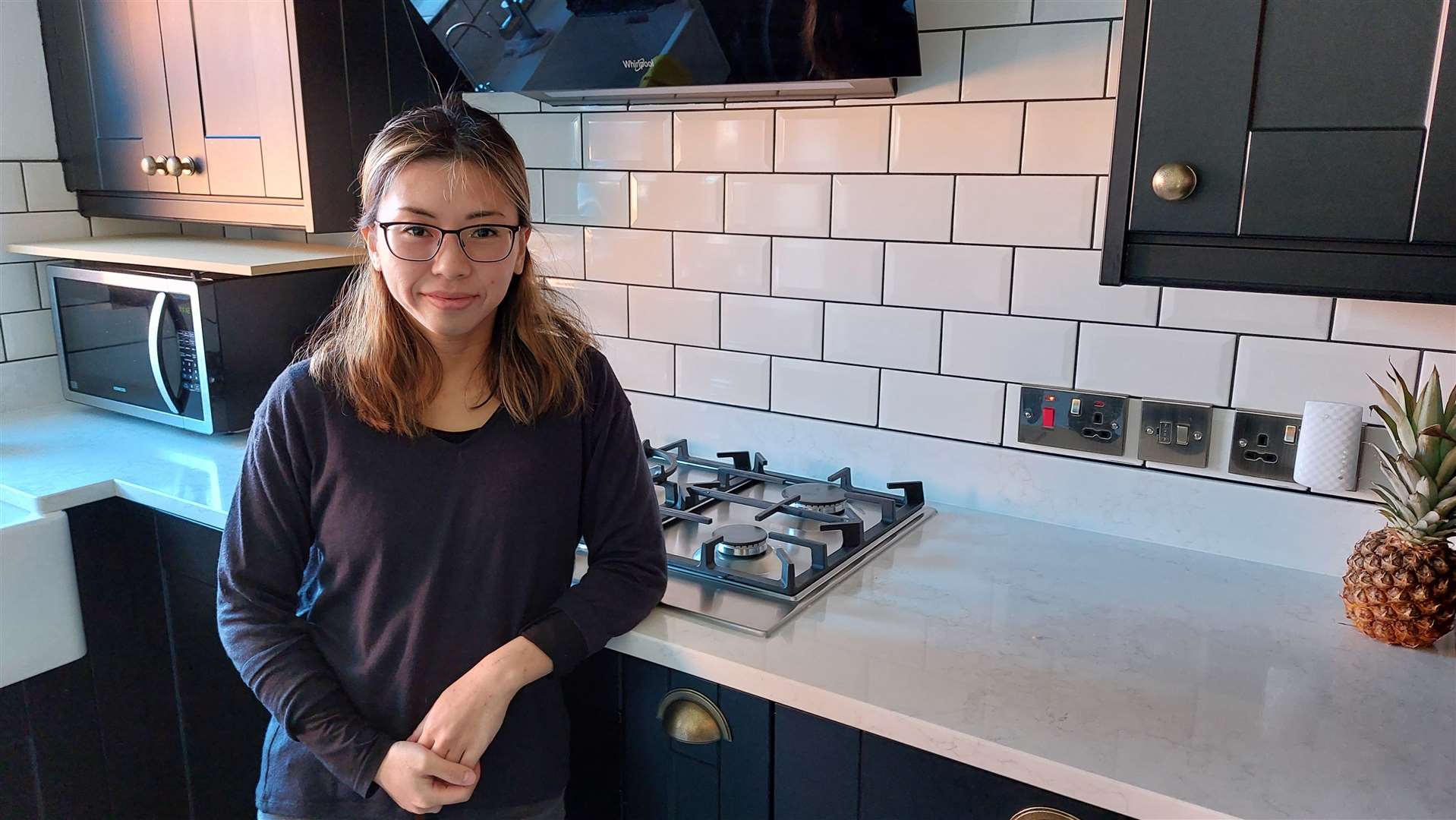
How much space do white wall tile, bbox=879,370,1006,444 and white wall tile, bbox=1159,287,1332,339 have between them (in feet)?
0.89

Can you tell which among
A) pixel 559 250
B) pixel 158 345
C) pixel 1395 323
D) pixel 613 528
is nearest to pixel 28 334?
pixel 158 345

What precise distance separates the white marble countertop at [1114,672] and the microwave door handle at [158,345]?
123 centimetres

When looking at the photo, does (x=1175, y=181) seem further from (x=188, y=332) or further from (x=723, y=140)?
(x=188, y=332)

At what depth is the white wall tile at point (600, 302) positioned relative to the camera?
1885 millimetres

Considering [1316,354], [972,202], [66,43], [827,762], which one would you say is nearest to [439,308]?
[827,762]

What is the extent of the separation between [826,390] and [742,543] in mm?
414

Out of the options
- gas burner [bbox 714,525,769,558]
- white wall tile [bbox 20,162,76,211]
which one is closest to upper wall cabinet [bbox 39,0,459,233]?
white wall tile [bbox 20,162,76,211]

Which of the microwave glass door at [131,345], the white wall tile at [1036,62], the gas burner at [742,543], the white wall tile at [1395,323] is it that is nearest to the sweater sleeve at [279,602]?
the gas burner at [742,543]

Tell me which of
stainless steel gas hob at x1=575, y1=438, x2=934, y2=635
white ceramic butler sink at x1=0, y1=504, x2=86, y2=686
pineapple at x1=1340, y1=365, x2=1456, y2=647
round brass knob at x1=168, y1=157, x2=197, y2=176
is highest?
round brass knob at x1=168, y1=157, x2=197, y2=176

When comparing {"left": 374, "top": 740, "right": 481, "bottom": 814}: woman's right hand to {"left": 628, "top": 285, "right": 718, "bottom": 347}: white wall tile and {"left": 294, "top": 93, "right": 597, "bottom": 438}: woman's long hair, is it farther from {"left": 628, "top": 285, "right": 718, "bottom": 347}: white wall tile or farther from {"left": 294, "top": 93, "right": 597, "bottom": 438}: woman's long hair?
{"left": 628, "top": 285, "right": 718, "bottom": 347}: white wall tile

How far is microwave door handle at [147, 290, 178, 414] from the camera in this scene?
1.86 meters

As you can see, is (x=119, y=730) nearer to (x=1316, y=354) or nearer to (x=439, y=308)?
(x=439, y=308)

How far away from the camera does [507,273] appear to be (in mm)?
1112

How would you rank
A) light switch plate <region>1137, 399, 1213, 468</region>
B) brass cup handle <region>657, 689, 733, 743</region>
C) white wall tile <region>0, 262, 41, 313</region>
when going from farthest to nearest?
white wall tile <region>0, 262, 41, 313</region>
light switch plate <region>1137, 399, 1213, 468</region>
brass cup handle <region>657, 689, 733, 743</region>
